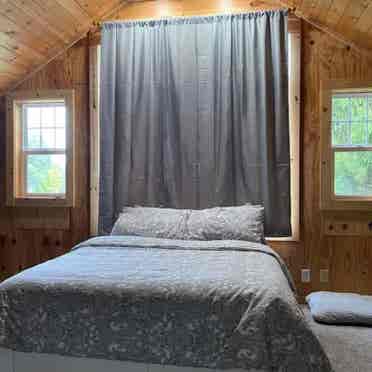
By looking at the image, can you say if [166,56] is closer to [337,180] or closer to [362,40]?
[362,40]

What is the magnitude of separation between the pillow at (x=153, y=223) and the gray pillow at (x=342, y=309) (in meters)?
1.17

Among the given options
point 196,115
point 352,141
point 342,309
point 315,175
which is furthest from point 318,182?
point 196,115

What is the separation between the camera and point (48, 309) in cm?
179

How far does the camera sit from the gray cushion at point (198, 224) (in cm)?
292

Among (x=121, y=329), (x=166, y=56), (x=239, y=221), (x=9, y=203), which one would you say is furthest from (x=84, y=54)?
(x=121, y=329)

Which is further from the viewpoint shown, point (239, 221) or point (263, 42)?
point (263, 42)

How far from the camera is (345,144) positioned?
3273mm

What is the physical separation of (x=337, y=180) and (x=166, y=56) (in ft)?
6.23

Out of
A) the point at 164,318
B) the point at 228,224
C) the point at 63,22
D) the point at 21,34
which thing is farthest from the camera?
the point at 63,22

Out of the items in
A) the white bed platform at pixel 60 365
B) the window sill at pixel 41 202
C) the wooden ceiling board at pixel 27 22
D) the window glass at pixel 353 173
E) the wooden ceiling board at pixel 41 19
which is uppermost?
the wooden ceiling board at pixel 41 19

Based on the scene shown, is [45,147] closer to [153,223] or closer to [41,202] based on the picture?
[41,202]

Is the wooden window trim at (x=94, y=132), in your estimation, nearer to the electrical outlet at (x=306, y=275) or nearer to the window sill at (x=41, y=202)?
the window sill at (x=41, y=202)

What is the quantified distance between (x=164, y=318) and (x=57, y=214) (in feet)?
7.40

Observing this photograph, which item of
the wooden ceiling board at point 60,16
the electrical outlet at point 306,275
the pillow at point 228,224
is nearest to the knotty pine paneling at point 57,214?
the wooden ceiling board at point 60,16
